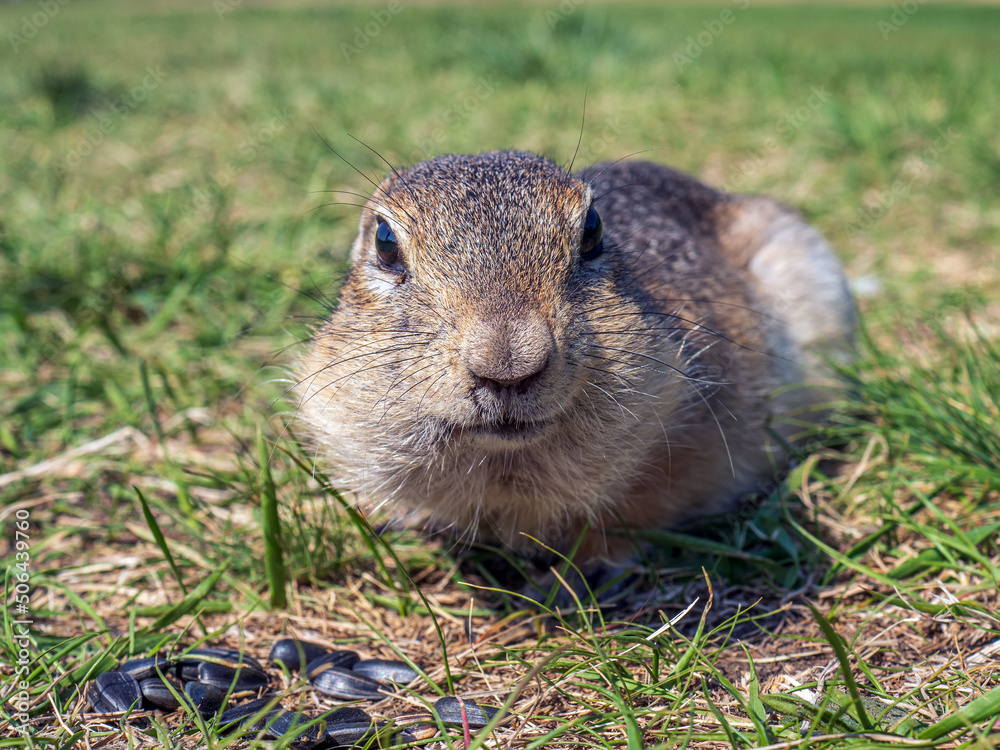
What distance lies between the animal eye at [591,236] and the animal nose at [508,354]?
2.13 feet

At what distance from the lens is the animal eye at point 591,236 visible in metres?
2.75

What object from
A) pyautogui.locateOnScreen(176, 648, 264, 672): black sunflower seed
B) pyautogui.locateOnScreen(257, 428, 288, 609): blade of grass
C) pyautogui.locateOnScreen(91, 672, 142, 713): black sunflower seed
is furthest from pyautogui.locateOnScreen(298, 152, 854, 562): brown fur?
pyautogui.locateOnScreen(91, 672, 142, 713): black sunflower seed

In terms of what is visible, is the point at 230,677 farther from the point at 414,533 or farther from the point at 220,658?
the point at 414,533

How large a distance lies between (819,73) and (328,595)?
29.2ft

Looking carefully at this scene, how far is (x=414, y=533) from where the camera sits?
11.0 feet

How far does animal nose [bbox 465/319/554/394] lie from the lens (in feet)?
6.99

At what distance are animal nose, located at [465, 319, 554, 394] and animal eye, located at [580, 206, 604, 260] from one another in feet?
2.13

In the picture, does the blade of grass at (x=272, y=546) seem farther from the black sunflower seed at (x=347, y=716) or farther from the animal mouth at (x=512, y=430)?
the animal mouth at (x=512, y=430)

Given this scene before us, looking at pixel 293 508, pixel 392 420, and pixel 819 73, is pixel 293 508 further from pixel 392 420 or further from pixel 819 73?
pixel 819 73

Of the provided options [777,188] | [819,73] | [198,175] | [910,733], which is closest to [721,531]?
[910,733]

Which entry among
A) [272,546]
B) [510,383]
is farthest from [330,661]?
[510,383]

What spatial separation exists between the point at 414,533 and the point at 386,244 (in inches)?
50.5

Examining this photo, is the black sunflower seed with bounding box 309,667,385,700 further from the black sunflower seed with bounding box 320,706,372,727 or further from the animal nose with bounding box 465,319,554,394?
the animal nose with bounding box 465,319,554,394

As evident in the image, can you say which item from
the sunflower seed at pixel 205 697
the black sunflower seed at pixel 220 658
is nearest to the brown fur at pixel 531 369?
the black sunflower seed at pixel 220 658
